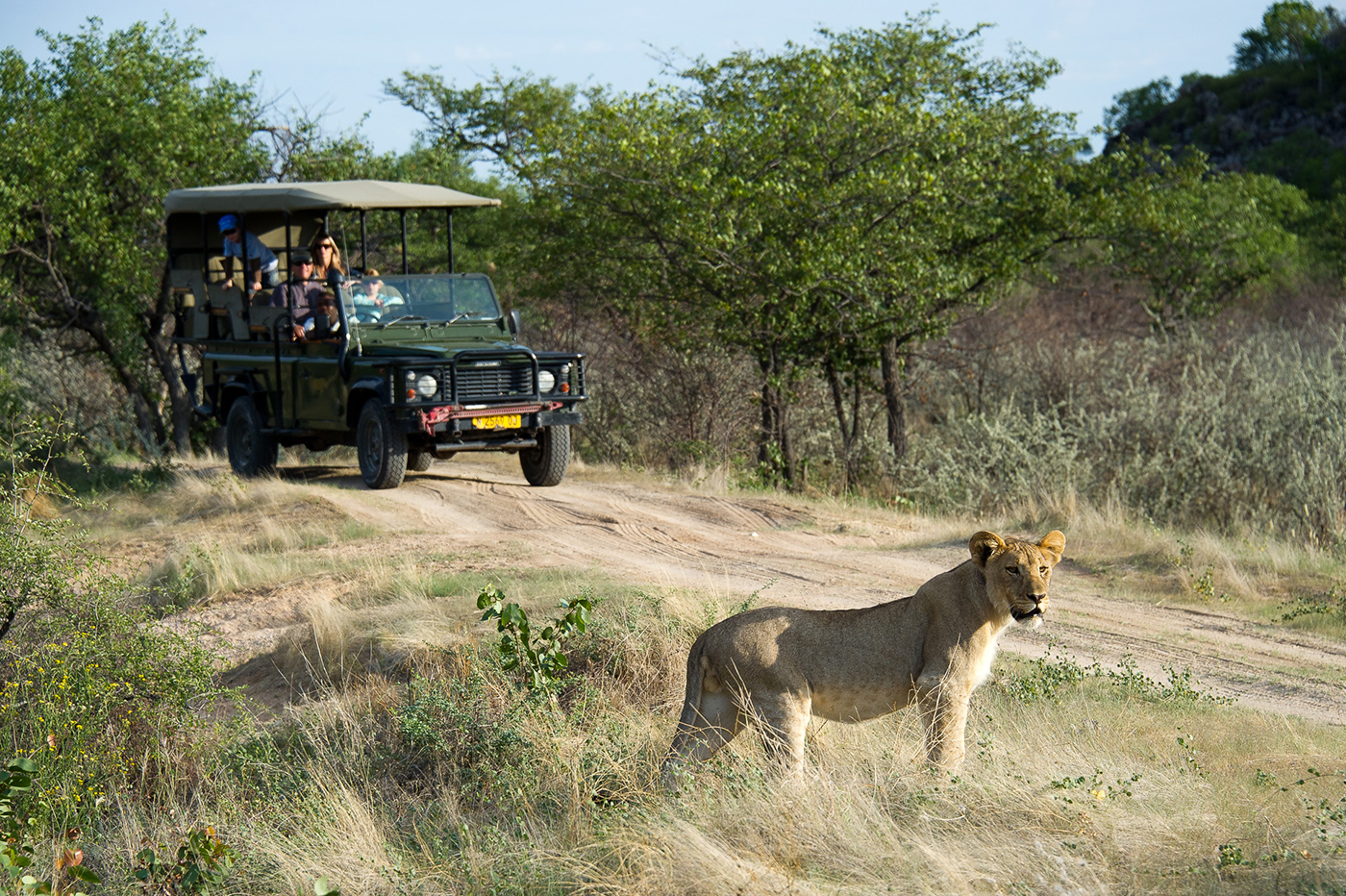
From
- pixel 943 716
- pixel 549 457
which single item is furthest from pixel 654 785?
pixel 549 457

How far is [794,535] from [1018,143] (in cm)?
764

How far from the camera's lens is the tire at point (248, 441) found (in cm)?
1334

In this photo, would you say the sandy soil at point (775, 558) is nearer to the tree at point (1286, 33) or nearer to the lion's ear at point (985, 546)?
the lion's ear at point (985, 546)

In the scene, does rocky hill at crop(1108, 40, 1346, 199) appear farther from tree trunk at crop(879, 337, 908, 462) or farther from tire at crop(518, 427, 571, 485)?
tire at crop(518, 427, 571, 485)

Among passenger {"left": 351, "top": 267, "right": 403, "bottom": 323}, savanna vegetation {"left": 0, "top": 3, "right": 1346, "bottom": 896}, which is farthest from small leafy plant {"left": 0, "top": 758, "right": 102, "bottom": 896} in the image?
passenger {"left": 351, "top": 267, "right": 403, "bottom": 323}

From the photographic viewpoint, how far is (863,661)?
4.45 metres

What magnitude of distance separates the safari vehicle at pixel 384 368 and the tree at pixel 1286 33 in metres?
49.4

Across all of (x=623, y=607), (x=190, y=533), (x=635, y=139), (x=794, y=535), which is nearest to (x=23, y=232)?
(x=190, y=533)

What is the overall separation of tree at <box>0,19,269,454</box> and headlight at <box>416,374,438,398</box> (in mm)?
6553

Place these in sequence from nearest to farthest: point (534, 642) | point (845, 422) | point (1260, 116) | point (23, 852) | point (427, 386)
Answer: point (23, 852)
point (534, 642)
point (427, 386)
point (845, 422)
point (1260, 116)

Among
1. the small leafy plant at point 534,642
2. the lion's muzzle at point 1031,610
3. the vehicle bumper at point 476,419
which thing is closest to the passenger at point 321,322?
the vehicle bumper at point 476,419

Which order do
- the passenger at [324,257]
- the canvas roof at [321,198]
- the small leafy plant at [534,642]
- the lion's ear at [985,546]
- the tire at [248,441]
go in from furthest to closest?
the tire at [248,441] → the passenger at [324,257] → the canvas roof at [321,198] → the small leafy plant at [534,642] → the lion's ear at [985,546]

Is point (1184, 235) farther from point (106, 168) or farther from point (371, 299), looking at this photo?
point (106, 168)

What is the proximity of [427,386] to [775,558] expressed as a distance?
367 centimetres
